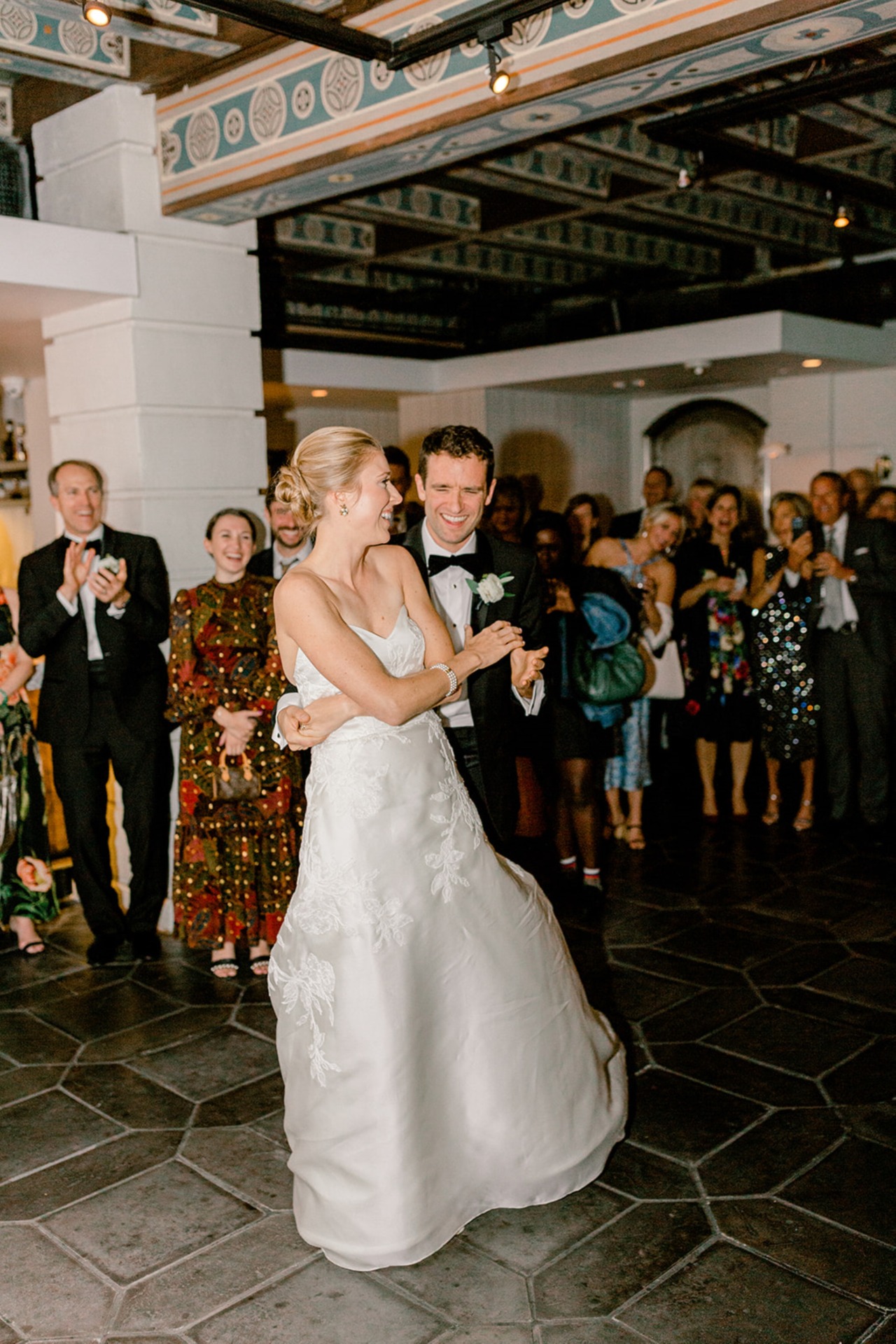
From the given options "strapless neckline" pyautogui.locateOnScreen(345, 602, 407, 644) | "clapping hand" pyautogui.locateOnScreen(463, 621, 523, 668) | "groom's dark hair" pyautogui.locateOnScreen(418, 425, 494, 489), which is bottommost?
"clapping hand" pyautogui.locateOnScreen(463, 621, 523, 668)

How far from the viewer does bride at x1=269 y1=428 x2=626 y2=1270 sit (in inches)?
102

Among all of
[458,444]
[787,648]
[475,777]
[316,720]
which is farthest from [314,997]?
[787,648]

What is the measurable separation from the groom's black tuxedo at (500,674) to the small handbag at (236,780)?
1.12 meters

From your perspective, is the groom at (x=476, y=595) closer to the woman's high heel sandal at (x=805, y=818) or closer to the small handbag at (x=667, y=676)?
the small handbag at (x=667, y=676)

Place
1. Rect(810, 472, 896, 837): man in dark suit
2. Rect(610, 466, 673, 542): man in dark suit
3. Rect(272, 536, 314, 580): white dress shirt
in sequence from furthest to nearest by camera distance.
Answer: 1. Rect(610, 466, 673, 542): man in dark suit
2. Rect(810, 472, 896, 837): man in dark suit
3. Rect(272, 536, 314, 580): white dress shirt

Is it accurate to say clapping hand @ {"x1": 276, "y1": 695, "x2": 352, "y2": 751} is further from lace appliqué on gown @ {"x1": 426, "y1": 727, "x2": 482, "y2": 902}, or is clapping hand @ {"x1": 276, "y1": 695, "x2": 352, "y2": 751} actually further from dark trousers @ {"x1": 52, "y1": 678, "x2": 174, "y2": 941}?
dark trousers @ {"x1": 52, "y1": 678, "x2": 174, "y2": 941}

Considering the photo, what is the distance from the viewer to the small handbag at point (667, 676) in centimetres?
605

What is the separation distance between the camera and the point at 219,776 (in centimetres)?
430

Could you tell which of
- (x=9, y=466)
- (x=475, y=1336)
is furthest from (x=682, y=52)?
(x=9, y=466)

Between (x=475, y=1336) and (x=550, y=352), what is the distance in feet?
26.7

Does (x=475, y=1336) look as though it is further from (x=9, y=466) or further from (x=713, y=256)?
(x=713, y=256)

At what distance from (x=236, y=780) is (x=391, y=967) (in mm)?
1823

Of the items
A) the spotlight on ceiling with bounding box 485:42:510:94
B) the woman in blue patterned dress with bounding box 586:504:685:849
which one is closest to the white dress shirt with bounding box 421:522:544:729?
the spotlight on ceiling with bounding box 485:42:510:94

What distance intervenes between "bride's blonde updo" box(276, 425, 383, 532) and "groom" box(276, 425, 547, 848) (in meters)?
0.65
